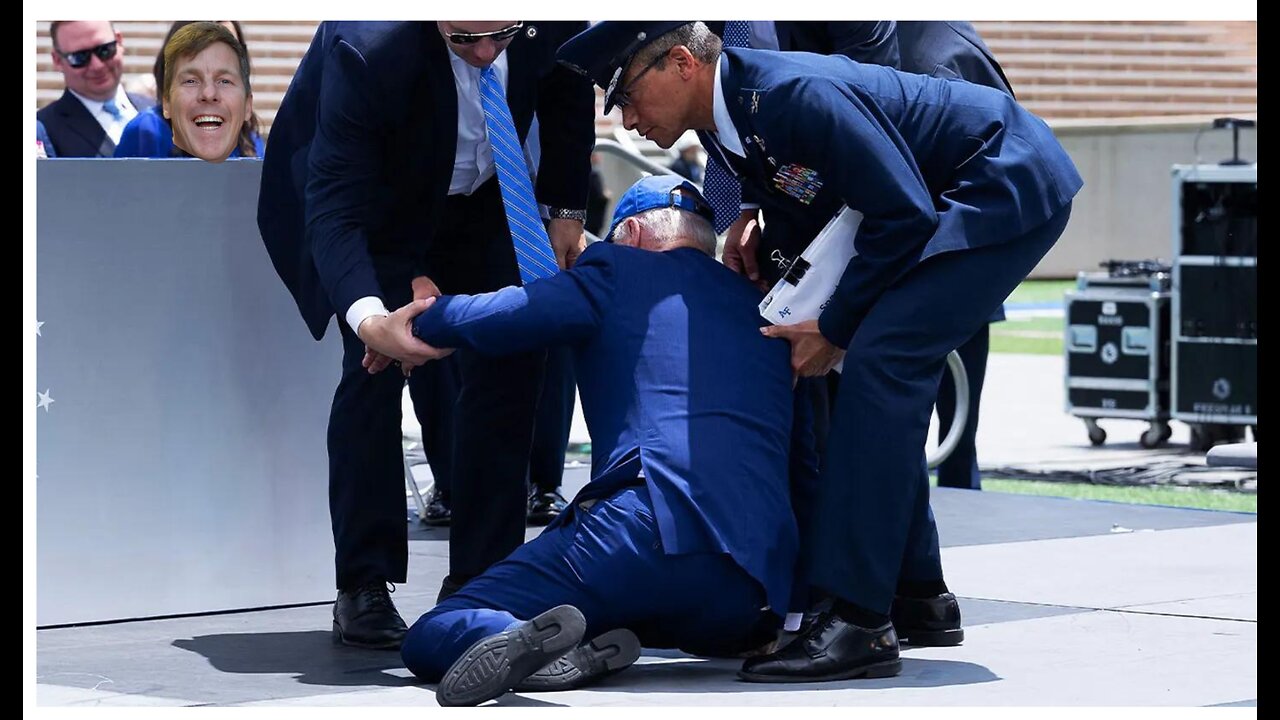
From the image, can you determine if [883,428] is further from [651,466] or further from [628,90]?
[628,90]

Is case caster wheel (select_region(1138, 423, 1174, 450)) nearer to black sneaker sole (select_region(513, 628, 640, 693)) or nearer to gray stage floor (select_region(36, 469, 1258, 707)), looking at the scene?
gray stage floor (select_region(36, 469, 1258, 707))

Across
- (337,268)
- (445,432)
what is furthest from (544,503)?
(337,268)

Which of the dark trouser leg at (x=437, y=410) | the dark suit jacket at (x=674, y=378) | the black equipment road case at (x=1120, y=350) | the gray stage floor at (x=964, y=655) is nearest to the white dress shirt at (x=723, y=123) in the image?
the dark suit jacket at (x=674, y=378)

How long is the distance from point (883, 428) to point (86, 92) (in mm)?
4710

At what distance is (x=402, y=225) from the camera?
4.67 metres

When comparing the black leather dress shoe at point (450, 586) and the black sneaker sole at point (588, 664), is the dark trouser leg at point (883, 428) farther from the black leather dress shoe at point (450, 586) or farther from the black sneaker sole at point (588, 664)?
the black leather dress shoe at point (450, 586)

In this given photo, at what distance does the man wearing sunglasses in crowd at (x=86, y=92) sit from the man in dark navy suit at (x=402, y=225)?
10.2ft

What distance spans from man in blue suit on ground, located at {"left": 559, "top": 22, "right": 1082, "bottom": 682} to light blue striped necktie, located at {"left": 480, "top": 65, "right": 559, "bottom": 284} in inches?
16.2

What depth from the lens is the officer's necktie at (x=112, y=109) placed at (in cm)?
792

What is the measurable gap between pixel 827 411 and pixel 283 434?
1.33 meters

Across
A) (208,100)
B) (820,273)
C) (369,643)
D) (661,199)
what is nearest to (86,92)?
(208,100)

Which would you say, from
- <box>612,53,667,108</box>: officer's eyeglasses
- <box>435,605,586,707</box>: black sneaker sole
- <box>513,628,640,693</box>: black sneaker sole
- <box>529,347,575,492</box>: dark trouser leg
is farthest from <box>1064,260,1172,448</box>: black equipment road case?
<box>435,605,586,707</box>: black sneaker sole

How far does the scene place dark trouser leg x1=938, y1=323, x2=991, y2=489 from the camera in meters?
7.83

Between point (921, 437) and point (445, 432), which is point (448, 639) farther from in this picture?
point (445, 432)
